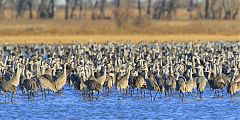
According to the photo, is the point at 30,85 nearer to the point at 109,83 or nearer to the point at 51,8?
the point at 109,83

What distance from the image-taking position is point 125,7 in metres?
74.6

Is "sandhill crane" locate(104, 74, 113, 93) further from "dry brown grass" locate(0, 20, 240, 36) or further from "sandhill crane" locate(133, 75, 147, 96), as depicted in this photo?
"dry brown grass" locate(0, 20, 240, 36)

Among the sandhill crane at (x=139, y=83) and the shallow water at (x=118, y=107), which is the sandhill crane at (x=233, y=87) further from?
the sandhill crane at (x=139, y=83)

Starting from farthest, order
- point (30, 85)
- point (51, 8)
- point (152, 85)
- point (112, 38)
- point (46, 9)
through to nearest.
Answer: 1. point (46, 9)
2. point (51, 8)
3. point (112, 38)
4. point (152, 85)
5. point (30, 85)

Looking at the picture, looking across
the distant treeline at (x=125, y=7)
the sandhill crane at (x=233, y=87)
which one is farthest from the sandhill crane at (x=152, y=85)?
the distant treeline at (x=125, y=7)

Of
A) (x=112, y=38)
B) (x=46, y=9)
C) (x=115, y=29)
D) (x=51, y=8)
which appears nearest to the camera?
(x=112, y=38)

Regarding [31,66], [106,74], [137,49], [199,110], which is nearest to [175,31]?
[137,49]

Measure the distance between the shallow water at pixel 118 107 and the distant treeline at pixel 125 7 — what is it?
166 feet

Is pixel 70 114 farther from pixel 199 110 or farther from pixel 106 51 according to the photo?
pixel 106 51

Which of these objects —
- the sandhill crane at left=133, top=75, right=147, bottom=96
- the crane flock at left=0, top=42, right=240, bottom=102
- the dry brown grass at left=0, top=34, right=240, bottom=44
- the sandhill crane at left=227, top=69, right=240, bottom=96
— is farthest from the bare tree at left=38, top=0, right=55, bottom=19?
the sandhill crane at left=227, top=69, right=240, bottom=96

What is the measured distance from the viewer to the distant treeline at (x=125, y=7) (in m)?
Answer: 76.6

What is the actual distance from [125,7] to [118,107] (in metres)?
54.5

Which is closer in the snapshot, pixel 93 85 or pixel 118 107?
pixel 118 107

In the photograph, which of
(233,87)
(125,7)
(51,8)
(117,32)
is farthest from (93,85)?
(51,8)
